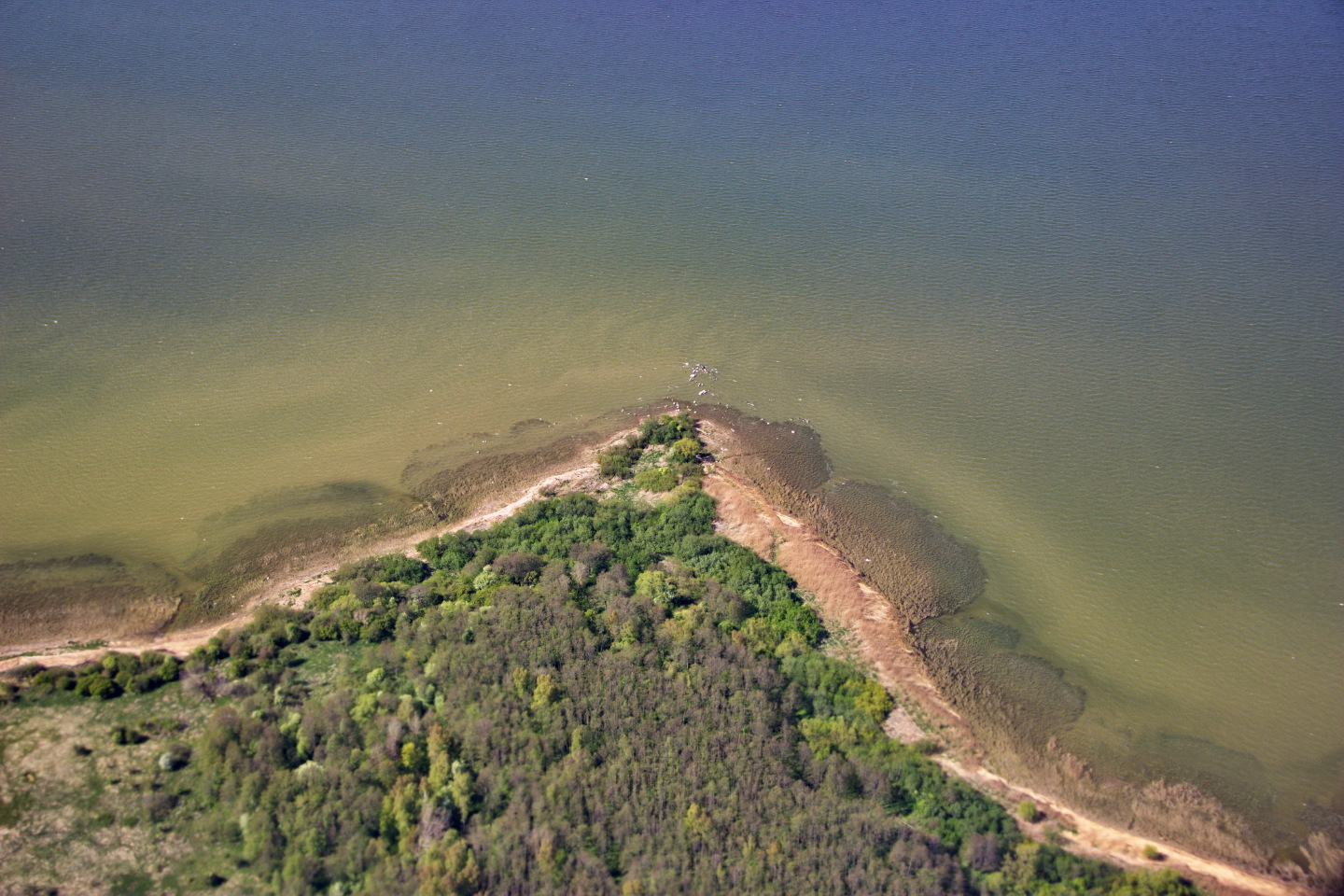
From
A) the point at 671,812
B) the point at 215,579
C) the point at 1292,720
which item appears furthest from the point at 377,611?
the point at 1292,720

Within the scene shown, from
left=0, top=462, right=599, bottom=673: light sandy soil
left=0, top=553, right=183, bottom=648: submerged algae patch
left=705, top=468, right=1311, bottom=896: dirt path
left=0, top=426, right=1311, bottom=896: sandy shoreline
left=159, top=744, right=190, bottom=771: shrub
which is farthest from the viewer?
left=0, top=553, right=183, bottom=648: submerged algae patch

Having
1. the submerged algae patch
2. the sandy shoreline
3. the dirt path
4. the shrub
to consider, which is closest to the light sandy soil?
the sandy shoreline

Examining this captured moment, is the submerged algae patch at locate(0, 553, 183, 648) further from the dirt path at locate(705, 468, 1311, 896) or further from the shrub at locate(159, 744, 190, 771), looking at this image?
the dirt path at locate(705, 468, 1311, 896)

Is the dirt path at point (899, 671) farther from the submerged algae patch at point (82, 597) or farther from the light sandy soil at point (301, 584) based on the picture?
the submerged algae patch at point (82, 597)

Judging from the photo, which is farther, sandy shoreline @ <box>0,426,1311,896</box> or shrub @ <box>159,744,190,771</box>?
shrub @ <box>159,744,190,771</box>

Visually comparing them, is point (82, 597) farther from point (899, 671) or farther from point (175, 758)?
point (899, 671)

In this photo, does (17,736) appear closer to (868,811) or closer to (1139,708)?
(868,811)
